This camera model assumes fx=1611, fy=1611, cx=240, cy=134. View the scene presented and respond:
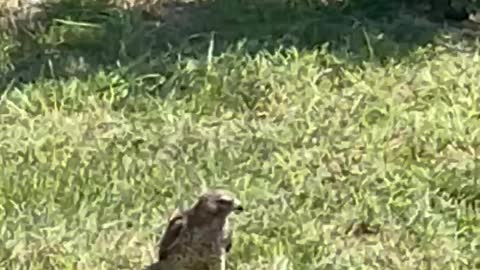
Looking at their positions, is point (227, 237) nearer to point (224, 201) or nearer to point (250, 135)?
point (224, 201)

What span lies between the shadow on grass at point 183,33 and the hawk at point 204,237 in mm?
2270

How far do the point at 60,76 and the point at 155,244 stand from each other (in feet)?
6.13

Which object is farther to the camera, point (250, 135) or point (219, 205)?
point (250, 135)

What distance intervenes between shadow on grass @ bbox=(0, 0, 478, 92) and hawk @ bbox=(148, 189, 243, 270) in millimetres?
2270

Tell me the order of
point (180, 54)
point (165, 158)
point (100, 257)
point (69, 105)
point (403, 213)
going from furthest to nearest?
point (180, 54) < point (69, 105) < point (165, 158) < point (403, 213) < point (100, 257)

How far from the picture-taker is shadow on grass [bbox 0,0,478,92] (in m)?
7.25

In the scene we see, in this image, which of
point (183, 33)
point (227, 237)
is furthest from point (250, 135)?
point (227, 237)

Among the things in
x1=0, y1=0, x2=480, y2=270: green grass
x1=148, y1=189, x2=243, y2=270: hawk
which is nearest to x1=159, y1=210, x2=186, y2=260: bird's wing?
x1=148, y1=189, x2=243, y2=270: hawk

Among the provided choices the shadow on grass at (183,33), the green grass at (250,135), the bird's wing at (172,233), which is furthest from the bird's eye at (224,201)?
the shadow on grass at (183,33)

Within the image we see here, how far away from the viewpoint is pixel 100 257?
529cm

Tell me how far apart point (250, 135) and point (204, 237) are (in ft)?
5.26

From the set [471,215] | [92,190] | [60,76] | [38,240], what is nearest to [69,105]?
[60,76]

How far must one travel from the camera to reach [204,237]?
191 inches

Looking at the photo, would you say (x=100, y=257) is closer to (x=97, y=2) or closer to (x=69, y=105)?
(x=69, y=105)
